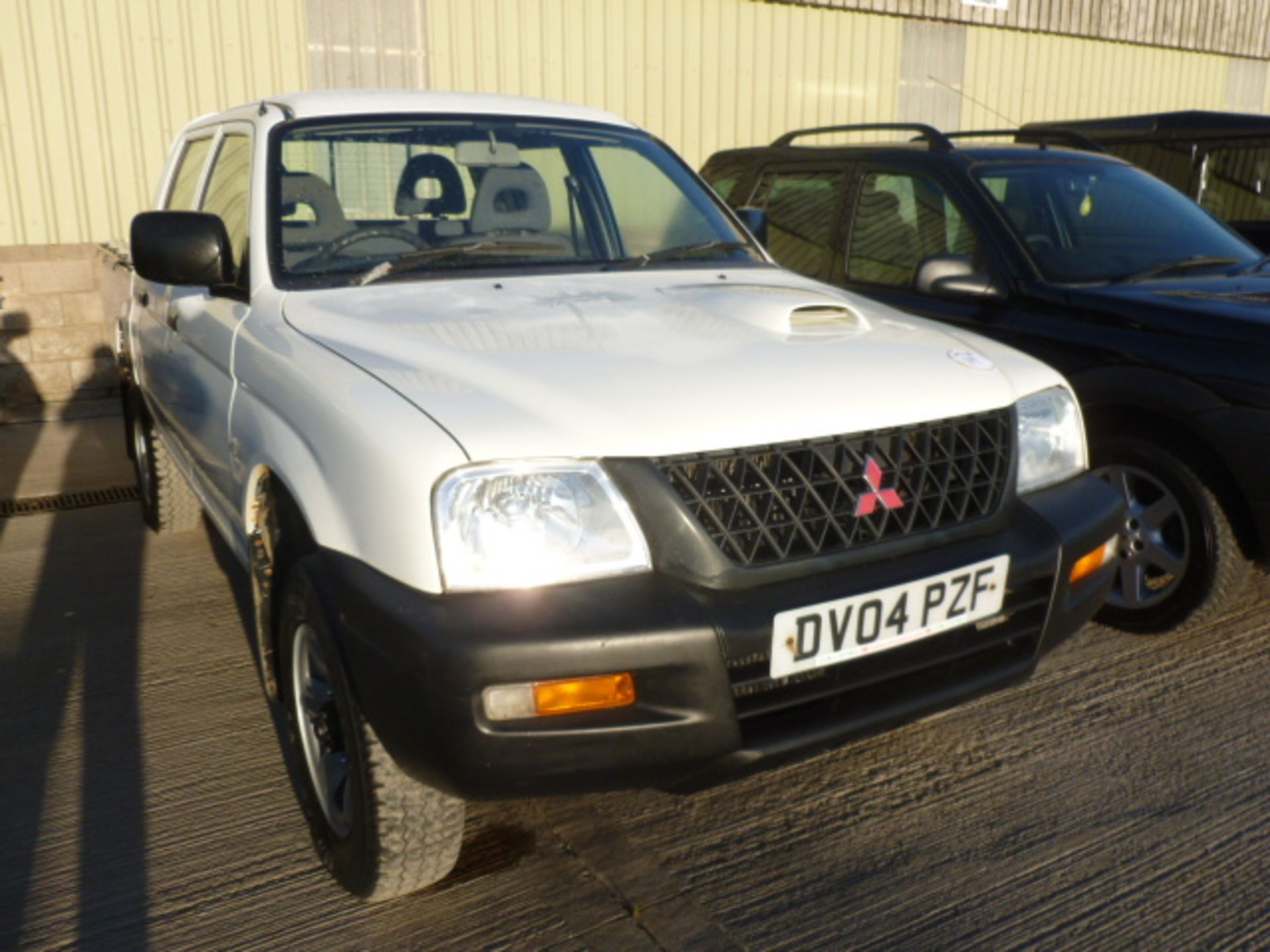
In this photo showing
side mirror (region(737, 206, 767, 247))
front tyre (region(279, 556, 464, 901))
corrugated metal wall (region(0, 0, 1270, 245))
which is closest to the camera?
front tyre (region(279, 556, 464, 901))

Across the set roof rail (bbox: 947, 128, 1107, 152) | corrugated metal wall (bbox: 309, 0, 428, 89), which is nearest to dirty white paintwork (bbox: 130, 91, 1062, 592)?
roof rail (bbox: 947, 128, 1107, 152)

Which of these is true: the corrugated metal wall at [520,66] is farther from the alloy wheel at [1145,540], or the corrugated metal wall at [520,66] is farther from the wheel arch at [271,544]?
the alloy wheel at [1145,540]

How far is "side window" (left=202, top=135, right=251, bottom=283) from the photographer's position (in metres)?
3.25

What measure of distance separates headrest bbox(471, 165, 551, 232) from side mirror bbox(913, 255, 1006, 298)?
1447 mm

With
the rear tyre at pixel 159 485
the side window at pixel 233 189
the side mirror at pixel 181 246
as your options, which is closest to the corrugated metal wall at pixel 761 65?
the rear tyre at pixel 159 485

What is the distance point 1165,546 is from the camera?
3695 mm

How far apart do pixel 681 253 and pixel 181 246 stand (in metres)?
1.43

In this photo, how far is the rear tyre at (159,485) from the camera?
15.5 ft

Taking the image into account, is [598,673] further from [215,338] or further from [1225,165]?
[1225,165]

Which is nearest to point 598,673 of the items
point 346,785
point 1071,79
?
point 346,785

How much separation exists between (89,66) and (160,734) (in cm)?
601

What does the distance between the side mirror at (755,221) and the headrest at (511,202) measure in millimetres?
772

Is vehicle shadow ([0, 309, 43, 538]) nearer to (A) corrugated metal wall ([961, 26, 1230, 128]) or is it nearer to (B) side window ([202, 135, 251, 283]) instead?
(B) side window ([202, 135, 251, 283])

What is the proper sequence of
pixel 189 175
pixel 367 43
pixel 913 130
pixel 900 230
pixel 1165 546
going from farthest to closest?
pixel 367 43
pixel 913 130
pixel 900 230
pixel 189 175
pixel 1165 546
